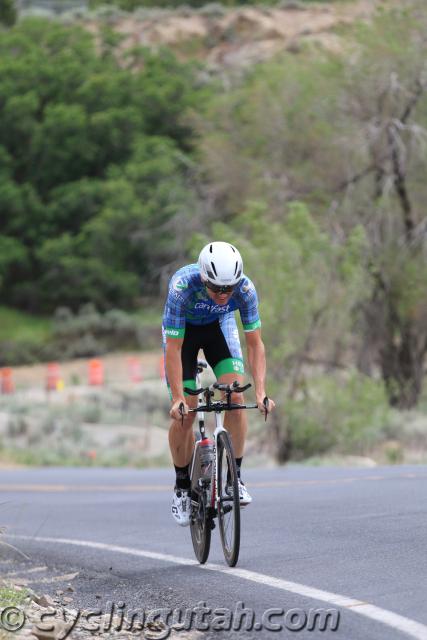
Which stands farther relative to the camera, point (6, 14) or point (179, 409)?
point (6, 14)

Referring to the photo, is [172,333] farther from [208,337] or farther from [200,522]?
[200,522]

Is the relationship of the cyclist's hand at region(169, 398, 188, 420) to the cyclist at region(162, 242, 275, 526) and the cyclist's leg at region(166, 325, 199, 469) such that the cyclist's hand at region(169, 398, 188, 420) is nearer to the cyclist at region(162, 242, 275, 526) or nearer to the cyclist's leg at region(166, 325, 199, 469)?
the cyclist at region(162, 242, 275, 526)

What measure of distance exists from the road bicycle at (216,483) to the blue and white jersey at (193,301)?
41 cm

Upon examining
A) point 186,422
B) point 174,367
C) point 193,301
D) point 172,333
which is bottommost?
point 186,422

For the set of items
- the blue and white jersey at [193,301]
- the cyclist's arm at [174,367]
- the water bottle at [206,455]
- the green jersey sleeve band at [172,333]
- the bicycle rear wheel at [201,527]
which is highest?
the blue and white jersey at [193,301]

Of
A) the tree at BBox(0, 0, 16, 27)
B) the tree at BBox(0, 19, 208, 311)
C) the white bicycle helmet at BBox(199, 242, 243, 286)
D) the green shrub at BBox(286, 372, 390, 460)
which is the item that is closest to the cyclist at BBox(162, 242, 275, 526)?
the white bicycle helmet at BBox(199, 242, 243, 286)

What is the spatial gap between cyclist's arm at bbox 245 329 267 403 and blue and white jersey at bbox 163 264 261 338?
0.20 ft

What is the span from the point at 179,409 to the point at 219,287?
2.66ft

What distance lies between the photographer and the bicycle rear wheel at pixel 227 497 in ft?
25.2

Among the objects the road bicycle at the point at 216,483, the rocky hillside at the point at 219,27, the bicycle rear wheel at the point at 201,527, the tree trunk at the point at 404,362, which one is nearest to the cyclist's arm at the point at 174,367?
the road bicycle at the point at 216,483

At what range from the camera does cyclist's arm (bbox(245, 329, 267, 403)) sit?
7.92 metres

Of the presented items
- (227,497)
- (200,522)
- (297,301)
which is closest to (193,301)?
(227,497)

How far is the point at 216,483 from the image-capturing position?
26.0ft

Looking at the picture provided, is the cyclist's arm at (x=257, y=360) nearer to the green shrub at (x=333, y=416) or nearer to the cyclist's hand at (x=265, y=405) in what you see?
the cyclist's hand at (x=265, y=405)
